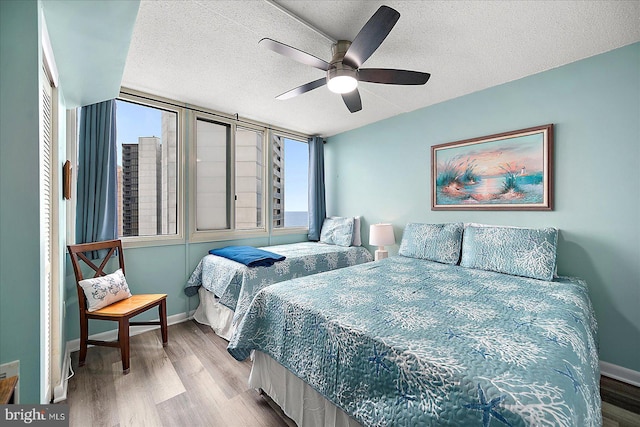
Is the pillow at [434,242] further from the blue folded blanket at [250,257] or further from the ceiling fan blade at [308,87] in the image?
the ceiling fan blade at [308,87]

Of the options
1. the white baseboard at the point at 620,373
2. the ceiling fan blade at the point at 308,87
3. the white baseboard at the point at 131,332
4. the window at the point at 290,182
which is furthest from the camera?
the window at the point at 290,182

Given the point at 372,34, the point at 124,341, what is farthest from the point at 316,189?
the point at 124,341

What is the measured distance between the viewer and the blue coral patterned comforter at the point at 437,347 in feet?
2.76

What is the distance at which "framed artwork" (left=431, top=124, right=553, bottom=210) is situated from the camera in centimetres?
239

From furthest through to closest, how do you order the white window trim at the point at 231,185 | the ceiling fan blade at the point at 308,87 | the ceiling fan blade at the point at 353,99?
the white window trim at the point at 231,185 → the ceiling fan blade at the point at 353,99 → the ceiling fan blade at the point at 308,87

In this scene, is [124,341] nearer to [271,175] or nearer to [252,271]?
[252,271]

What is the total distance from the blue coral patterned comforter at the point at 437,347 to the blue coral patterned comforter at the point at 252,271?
0.80 m

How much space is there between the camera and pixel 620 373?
202cm

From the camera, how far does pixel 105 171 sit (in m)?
2.51

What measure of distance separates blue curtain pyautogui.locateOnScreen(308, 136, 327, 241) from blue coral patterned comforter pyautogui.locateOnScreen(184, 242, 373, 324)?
2.21ft

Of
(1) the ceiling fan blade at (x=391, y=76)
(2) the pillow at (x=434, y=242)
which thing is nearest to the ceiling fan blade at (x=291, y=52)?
(1) the ceiling fan blade at (x=391, y=76)

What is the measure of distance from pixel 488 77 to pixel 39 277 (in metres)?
3.39

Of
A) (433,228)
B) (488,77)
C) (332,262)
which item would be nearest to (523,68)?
(488,77)

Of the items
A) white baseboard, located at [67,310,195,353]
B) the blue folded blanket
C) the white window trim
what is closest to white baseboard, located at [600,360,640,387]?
the blue folded blanket
